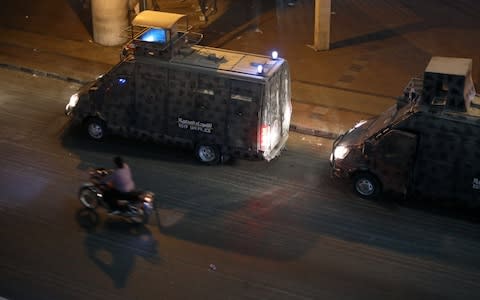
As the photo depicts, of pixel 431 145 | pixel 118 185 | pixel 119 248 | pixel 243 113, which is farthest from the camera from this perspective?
pixel 243 113

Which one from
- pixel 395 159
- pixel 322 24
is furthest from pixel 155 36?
pixel 322 24

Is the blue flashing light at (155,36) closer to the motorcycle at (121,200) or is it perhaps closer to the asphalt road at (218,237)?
the asphalt road at (218,237)

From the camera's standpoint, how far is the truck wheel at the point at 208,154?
48.2 feet

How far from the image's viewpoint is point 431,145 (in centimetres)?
1272

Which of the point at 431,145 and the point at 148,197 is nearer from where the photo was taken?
the point at 148,197

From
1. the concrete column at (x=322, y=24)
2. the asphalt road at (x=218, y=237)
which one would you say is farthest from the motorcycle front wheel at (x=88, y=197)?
the concrete column at (x=322, y=24)

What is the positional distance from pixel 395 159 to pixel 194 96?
14.4 feet

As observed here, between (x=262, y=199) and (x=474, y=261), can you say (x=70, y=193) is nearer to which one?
(x=262, y=199)

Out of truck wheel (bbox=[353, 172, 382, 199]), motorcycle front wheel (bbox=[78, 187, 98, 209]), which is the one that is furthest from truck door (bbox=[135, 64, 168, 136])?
truck wheel (bbox=[353, 172, 382, 199])

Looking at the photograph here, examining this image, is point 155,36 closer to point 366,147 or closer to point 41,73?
point 366,147

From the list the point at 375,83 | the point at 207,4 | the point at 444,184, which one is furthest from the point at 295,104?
the point at 207,4

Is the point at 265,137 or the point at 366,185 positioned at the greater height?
the point at 265,137

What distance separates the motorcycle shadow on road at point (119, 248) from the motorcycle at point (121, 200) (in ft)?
0.87

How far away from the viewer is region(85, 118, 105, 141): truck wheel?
1559 cm
